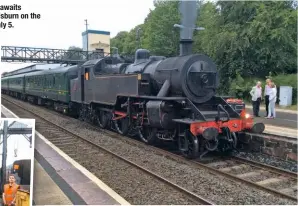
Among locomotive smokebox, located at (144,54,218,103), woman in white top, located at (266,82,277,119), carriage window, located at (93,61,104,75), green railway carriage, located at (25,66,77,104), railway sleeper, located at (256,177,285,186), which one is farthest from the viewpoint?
green railway carriage, located at (25,66,77,104)

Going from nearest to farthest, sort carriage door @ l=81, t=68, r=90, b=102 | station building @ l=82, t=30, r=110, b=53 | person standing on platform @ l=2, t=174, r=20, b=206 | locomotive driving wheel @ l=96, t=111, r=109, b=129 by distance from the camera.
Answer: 1. person standing on platform @ l=2, t=174, r=20, b=206
2. locomotive driving wheel @ l=96, t=111, r=109, b=129
3. carriage door @ l=81, t=68, r=90, b=102
4. station building @ l=82, t=30, r=110, b=53

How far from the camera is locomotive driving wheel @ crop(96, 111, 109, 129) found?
13216 mm

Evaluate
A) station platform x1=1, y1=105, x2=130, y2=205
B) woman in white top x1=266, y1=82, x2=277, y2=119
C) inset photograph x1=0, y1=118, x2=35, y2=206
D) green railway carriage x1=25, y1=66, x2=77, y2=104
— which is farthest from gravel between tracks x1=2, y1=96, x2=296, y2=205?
green railway carriage x1=25, y1=66, x2=77, y2=104

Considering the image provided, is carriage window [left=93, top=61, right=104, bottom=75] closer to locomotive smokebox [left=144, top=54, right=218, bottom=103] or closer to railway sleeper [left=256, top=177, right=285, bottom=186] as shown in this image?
locomotive smokebox [left=144, top=54, right=218, bottom=103]

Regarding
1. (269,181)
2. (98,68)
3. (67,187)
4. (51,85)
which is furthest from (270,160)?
(51,85)

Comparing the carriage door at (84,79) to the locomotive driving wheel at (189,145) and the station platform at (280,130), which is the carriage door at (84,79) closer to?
the locomotive driving wheel at (189,145)

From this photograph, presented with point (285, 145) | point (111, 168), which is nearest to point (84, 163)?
point (111, 168)

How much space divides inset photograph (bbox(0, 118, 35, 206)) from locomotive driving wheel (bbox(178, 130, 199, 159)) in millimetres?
5712

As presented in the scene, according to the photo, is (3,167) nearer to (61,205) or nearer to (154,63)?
(61,205)

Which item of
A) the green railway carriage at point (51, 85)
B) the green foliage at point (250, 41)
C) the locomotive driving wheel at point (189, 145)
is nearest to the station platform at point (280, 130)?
the locomotive driving wheel at point (189, 145)

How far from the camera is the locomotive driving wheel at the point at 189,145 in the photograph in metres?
8.23

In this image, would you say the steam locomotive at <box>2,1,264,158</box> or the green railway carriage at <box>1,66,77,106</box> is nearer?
the steam locomotive at <box>2,1,264,158</box>

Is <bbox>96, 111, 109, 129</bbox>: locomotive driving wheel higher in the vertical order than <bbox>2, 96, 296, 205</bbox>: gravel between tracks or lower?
higher

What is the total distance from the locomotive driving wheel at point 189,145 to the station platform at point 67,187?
2773 millimetres
